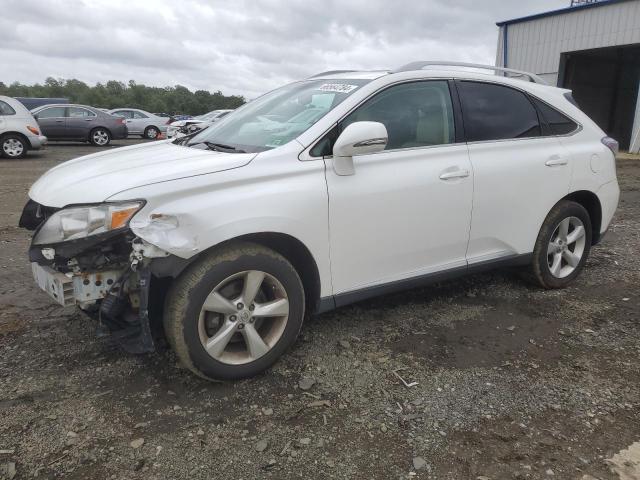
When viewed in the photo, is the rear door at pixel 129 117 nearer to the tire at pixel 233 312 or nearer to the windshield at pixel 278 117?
the windshield at pixel 278 117

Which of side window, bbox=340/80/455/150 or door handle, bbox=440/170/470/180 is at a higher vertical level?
side window, bbox=340/80/455/150

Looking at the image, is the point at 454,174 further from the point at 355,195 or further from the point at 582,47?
the point at 582,47

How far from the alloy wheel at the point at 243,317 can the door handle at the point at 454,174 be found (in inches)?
51.0

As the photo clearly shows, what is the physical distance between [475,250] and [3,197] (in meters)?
7.68

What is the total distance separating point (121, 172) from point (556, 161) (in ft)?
10.0

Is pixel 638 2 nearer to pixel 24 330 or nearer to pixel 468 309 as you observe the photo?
pixel 468 309

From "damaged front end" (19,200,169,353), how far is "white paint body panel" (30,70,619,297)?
0.08 metres

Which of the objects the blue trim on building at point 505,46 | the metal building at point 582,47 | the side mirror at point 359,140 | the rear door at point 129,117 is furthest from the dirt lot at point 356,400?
the rear door at point 129,117

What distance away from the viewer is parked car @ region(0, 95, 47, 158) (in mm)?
13086

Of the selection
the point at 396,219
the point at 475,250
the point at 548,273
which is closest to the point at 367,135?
the point at 396,219

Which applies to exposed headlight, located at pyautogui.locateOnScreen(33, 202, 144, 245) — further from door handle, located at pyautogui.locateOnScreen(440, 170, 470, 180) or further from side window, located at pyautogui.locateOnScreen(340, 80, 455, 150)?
door handle, located at pyautogui.locateOnScreen(440, 170, 470, 180)

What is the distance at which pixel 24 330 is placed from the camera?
334 centimetres

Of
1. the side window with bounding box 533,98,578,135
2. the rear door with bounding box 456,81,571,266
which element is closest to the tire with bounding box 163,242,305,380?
the rear door with bounding box 456,81,571,266

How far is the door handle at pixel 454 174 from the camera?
3.26m
